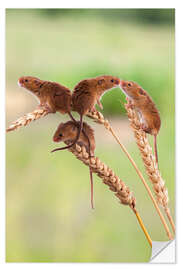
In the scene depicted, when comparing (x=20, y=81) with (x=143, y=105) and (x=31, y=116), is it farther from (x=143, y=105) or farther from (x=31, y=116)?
(x=143, y=105)

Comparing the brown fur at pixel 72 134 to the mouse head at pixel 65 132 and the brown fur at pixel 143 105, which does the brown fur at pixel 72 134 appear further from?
the brown fur at pixel 143 105

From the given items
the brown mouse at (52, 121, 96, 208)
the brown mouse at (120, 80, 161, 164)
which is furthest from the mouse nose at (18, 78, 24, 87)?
the brown mouse at (120, 80, 161, 164)

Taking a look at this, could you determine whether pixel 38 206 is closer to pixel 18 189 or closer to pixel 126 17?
pixel 18 189

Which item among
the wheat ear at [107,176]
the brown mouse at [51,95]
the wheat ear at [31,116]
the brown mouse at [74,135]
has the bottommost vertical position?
the wheat ear at [107,176]

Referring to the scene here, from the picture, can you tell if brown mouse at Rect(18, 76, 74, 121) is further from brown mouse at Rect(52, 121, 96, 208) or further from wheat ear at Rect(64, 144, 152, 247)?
wheat ear at Rect(64, 144, 152, 247)

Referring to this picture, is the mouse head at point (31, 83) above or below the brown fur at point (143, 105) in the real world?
above

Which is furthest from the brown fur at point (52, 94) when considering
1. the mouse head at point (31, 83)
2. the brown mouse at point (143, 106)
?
the brown mouse at point (143, 106)
